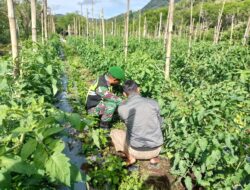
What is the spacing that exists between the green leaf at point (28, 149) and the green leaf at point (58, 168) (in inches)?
3.7

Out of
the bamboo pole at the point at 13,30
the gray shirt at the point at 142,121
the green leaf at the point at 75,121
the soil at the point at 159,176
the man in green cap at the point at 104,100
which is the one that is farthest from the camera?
the man in green cap at the point at 104,100

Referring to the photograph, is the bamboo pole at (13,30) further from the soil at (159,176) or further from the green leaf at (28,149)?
the green leaf at (28,149)

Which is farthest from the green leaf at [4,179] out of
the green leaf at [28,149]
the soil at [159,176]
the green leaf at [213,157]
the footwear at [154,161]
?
the footwear at [154,161]

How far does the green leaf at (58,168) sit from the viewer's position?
4.52 ft

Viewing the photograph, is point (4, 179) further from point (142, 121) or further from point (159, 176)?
point (159, 176)

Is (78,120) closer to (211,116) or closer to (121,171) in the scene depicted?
(211,116)

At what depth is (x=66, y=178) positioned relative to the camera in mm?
1375

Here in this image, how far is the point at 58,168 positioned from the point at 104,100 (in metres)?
3.79

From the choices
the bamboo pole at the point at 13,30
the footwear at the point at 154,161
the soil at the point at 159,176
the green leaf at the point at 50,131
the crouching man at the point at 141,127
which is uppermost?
the bamboo pole at the point at 13,30

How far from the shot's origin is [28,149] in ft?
4.72

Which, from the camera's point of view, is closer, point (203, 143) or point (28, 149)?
point (28, 149)

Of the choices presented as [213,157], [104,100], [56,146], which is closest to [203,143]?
[213,157]

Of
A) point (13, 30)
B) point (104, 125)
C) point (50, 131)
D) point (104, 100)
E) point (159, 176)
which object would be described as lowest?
point (159, 176)

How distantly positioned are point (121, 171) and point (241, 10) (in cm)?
3591
